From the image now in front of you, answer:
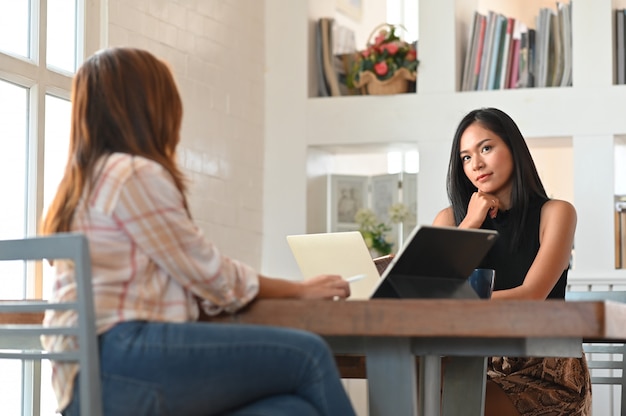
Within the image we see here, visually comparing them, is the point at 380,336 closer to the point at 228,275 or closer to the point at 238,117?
the point at 228,275

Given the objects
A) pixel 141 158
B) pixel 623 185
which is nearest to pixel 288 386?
pixel 141 158

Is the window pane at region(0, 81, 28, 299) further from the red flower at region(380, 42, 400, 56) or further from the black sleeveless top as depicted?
the red flower at region(380, 42, 400, 56)

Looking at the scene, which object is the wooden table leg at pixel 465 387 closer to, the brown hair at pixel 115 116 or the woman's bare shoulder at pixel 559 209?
the woman's bare shoulder at pixel 559 209

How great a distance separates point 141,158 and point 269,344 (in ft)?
1.24

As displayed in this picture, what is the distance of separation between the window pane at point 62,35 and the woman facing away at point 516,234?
143 centimetres

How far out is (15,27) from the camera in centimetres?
347

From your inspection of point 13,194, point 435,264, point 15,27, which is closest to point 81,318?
point 435,264

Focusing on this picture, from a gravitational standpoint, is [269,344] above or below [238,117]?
below

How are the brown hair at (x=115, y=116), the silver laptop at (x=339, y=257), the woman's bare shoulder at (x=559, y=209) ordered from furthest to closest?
1. the woman's bare shoulder at (x=559, y=209)
2. the silver laptop at (x=339, y=257)
3. the brown hair at (x=115, y=116)

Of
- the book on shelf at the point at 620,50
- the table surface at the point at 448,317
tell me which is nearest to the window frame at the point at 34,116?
the table surface at the point at 448,317

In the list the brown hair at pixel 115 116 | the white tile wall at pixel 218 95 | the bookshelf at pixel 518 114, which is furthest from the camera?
the bookshelf at pixel 518 114

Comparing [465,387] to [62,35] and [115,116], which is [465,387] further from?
[62,35]

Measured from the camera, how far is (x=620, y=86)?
15.0 ft

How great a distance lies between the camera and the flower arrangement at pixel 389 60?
4.88m
